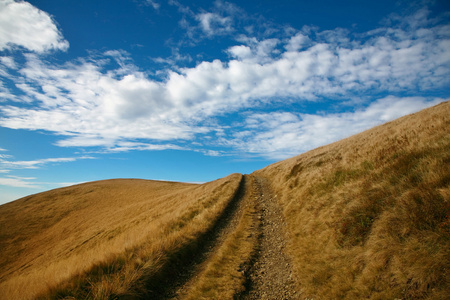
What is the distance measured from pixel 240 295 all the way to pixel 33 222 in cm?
5247

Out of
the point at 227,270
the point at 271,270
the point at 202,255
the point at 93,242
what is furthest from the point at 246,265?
the point at 93,242

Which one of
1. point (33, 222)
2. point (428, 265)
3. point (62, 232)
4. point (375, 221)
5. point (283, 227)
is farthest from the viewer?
point (33, 222)

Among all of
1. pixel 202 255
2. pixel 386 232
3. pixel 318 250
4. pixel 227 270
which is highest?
pixel 386 232

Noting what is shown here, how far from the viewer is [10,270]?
2433 centimetres

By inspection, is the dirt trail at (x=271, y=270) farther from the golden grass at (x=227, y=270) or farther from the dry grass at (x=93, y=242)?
the dry grass at (x=93, y=242)

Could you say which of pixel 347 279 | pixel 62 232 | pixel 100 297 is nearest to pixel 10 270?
pixel 62 232

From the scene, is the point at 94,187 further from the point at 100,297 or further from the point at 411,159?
the point at 411,159

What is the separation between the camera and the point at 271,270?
311 inches

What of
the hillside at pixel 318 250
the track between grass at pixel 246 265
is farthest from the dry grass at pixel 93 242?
the track between grass at pixel 246 265

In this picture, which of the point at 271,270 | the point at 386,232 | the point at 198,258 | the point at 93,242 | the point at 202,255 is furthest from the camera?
the point at 93,242

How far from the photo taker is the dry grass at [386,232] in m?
4.74

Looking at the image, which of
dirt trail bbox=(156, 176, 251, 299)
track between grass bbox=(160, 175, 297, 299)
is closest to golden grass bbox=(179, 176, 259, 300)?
track between grass bbox=(160, 175, 297, 299)

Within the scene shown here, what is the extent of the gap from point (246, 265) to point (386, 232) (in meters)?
5.43

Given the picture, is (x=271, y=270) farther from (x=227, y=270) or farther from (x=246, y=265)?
(x=227, y=270)
